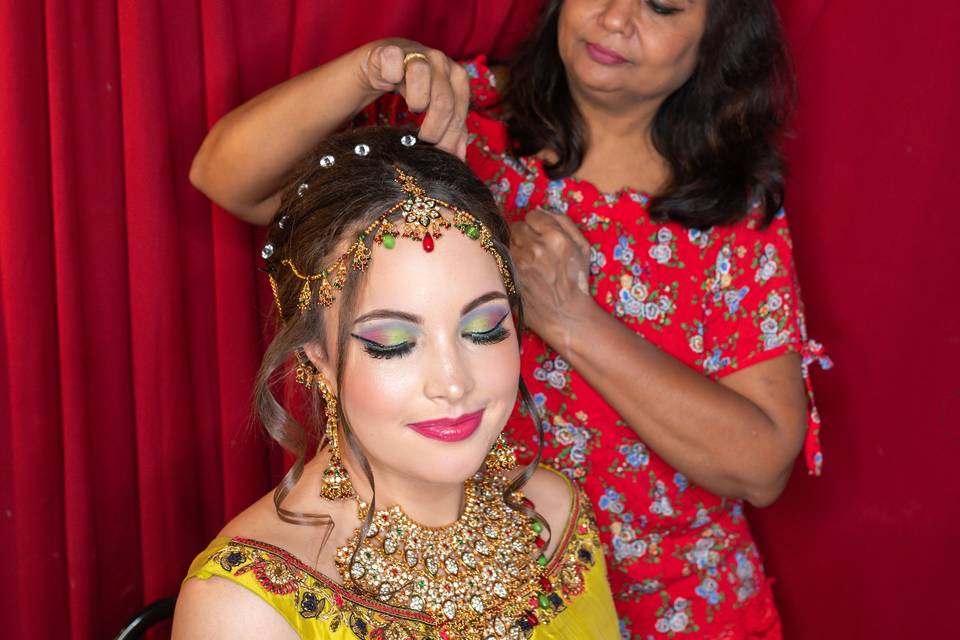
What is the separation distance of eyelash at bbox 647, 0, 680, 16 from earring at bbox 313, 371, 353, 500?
0.83m

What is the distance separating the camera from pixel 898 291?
6.70ft

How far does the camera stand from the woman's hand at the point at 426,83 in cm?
141

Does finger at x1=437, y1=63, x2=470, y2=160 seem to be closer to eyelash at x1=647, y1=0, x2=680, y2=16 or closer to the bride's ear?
the bride's ear

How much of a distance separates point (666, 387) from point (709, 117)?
1.71 feet

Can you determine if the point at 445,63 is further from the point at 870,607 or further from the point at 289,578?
the point at 870,607

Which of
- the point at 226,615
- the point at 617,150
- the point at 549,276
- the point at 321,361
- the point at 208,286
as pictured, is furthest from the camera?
the point at 617,150

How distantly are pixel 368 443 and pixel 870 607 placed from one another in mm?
1357

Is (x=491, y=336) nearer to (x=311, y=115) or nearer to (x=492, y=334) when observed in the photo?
(x=492, y=334)

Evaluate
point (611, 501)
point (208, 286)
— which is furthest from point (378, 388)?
point (611, 501)

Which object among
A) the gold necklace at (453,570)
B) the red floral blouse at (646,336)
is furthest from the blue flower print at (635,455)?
the gold necklace at (453,570)

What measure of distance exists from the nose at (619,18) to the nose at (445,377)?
69 centimetres

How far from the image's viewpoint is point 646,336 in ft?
6.18

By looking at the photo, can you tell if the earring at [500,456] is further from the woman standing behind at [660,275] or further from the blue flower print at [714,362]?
the blue flower print at [714,362]

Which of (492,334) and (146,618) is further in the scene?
(146,618)
